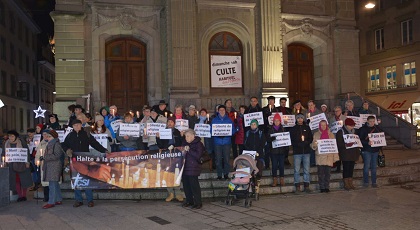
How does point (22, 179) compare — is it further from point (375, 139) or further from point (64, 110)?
point (375, 139)

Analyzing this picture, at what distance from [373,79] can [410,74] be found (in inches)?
212

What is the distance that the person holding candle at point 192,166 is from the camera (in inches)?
420

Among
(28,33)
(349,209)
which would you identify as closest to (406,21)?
(349,209)

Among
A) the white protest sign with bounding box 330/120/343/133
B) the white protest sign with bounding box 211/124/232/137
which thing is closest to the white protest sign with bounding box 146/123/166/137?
the white protest sign with bounding box 211/124/232/137

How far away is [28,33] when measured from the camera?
180ft

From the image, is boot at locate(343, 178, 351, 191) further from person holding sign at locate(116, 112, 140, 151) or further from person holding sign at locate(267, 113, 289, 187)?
person holding sign at locate(116, 112, 140, 151)

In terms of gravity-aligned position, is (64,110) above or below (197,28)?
below

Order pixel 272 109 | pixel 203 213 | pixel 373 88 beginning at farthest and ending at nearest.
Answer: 1. pixel 373 88
2. pixel 272 109
3. pixel 203 213

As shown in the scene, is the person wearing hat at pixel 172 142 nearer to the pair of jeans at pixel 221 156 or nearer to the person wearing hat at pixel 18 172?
the pair of jeans at pixel 221 156

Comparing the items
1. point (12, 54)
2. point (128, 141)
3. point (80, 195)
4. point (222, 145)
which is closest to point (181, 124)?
point (222, 145)

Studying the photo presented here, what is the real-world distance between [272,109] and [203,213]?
17.2ft

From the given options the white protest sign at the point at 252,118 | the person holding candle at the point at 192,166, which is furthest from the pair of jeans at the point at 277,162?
the person holding candle at the point at 192,166

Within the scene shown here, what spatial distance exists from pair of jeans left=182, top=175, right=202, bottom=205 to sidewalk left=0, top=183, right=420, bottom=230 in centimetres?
33

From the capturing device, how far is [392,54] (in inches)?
1559
